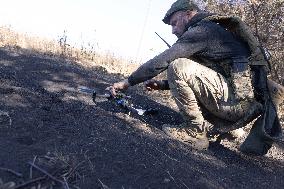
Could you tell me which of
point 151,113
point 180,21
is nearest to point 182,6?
point 180,21

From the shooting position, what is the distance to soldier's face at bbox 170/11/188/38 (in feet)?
14.9

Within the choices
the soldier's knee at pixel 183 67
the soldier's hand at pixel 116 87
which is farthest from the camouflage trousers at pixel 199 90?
the soldier's hand at pixel 116 87

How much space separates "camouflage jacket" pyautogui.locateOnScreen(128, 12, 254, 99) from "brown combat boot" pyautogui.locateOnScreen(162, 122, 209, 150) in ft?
1.95

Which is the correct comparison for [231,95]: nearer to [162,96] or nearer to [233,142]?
[233,142]

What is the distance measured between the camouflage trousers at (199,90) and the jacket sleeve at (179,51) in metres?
0.08

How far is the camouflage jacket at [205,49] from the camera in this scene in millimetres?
4223

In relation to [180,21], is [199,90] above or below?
below

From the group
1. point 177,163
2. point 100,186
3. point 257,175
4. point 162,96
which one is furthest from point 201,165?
point 162,96

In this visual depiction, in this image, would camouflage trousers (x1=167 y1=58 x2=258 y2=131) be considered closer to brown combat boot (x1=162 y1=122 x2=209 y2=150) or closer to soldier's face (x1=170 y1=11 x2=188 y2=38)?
brown combat boot (x1=162 y1=122 x2=209 y2=150)

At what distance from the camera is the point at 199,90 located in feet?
14.2

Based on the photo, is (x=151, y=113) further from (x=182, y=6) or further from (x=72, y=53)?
(x=72, y=53)

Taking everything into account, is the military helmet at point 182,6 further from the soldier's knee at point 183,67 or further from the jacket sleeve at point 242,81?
the jacket sleeve at point 242,81

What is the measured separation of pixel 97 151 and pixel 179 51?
1.39 m

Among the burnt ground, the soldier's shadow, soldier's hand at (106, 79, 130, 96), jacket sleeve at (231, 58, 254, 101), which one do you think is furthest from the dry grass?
jacket sleeve at (231, 58, 254, 101)
